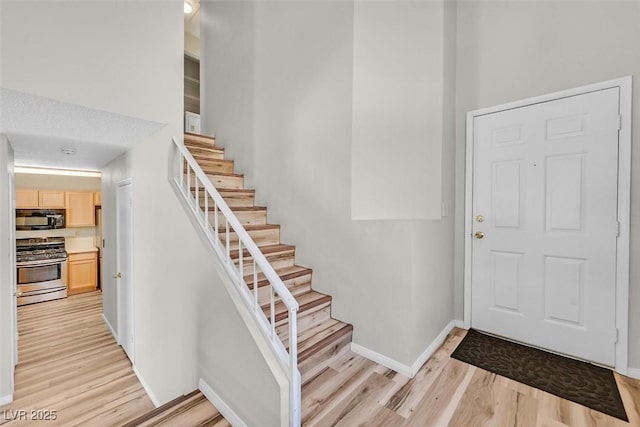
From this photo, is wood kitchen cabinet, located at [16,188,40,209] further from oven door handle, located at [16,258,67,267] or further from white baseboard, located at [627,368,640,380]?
white baseboard, located at [627,368,640,380]

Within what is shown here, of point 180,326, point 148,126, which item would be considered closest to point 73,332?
point 180,326

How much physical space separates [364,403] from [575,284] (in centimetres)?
188

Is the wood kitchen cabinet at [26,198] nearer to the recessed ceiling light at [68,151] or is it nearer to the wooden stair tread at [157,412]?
the recessed ceiling light at [68,151]

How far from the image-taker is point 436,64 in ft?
7.91

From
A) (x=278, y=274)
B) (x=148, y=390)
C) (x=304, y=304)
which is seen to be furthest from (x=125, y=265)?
(x=304, y=304)

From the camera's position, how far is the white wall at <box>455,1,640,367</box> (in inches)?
74.3

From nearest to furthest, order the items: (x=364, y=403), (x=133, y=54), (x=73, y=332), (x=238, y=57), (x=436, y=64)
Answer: (x=364, y=403) < (x=133, y=54) < (x=436, y=64) < (x=238, y=57) < (x=73, y=332)

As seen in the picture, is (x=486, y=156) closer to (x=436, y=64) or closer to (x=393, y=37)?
(x=436, y=64)

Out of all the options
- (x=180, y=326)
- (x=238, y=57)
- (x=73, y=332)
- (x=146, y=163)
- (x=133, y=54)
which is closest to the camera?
(x=133, y=54)

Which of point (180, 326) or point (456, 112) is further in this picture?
point (456, 112)

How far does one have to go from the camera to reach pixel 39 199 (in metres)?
5.05

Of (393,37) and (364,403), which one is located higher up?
(393,37)

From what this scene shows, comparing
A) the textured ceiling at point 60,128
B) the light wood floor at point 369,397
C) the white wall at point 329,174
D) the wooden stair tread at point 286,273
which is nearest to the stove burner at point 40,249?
the textured ceiling at point 60,128

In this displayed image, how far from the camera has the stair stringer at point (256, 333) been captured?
1392 mm
